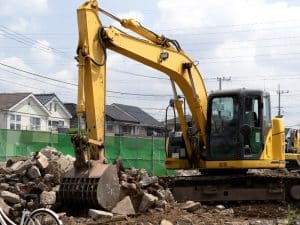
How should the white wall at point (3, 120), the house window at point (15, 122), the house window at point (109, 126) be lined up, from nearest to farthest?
the white wall at point (3, 120) < the house window at point (15, 122) < the house window at point (109, 126)

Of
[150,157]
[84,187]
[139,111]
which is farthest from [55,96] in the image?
[84,187]

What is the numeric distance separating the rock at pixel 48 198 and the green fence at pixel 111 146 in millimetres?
11776

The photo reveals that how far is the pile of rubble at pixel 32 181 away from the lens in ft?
40.5

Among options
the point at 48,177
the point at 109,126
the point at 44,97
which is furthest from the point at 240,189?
the point at 44,97

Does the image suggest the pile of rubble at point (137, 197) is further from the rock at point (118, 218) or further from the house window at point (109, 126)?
the house window at point (109, 126)

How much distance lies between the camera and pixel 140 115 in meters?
81.6

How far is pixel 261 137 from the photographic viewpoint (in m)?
15.5

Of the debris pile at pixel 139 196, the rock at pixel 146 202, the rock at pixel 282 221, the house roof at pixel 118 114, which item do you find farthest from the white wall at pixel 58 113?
the rock at pixel 282 221

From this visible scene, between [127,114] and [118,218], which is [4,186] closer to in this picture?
[118,218]

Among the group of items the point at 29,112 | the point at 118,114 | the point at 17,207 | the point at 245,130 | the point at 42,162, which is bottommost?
the point at 17,207

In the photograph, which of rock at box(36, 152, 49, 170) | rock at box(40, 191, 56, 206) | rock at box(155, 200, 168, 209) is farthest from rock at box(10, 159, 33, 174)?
Result: rock at box(155, 200, 168, 209)

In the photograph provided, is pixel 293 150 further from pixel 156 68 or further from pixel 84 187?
pixel 84 187

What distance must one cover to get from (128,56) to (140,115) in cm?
6789

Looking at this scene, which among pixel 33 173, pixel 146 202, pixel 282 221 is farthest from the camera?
pixel 33 173
